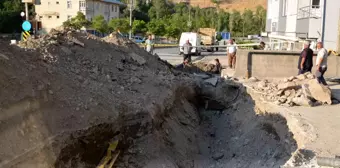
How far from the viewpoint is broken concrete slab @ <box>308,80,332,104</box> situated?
418 inches

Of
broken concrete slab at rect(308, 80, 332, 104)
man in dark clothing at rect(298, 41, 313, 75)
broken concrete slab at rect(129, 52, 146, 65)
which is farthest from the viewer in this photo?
man in dark clothing at rect(298, 41, 313, 75)

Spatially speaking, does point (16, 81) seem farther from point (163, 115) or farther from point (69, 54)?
point (163, 115)

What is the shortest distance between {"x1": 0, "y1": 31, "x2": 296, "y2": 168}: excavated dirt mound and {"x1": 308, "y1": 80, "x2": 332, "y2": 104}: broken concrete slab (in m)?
1.35

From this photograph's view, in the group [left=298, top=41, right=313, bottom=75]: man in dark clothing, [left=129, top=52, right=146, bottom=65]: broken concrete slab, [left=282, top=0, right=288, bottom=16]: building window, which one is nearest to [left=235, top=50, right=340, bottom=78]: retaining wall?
[left=298, top=41, right=313, bottom=75]: man in dark clothing

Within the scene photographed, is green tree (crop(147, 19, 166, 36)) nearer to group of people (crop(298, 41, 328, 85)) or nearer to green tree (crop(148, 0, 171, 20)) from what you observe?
green tree (crop(148, 0, 171, 20))

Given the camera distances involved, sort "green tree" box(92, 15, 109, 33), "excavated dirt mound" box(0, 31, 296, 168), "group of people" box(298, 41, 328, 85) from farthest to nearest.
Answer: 1. "green tree" box(92, 15, 109, 33)
2. "group of people" box(298, 41, 328, 85)
3. "excavated dirt mound" box(0, 31, 296, 168)

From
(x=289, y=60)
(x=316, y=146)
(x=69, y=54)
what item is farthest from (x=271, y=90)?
(x=69, y=54)

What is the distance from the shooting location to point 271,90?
11.6m

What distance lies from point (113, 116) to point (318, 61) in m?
6.75

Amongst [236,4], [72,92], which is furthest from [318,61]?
[236,4]

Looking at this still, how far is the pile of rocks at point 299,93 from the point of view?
413 inches

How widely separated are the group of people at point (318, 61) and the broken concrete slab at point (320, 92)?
1.21 metres

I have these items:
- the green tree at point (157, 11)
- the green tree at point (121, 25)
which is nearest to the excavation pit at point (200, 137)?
the green tree at point (121, 25)

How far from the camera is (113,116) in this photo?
7.58m
